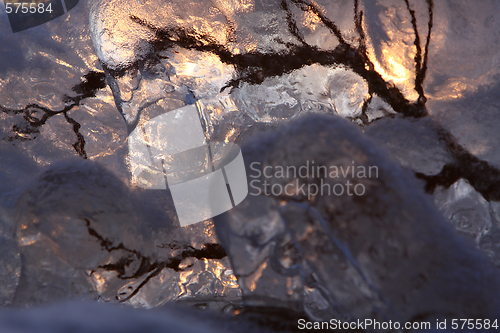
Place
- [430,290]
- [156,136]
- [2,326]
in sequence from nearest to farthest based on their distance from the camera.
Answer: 1. [430,290]
2. [2,326]
3. [156,136]

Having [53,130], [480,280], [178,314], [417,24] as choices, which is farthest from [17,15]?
[480,280]

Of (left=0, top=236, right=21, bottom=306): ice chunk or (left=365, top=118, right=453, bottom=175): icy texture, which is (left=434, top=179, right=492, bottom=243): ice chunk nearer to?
(left=365, top=118, right=453, bottom=175): icy texture

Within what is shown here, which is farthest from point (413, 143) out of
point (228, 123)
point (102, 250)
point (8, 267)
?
point (8, 267)

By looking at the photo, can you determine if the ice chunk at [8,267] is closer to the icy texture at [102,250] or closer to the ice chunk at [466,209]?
the icy texture at [102,250]

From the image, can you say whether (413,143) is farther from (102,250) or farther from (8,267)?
(8,267)

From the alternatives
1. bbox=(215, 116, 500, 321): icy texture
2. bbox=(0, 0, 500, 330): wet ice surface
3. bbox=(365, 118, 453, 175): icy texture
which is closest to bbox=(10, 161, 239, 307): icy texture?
bbox=(0, 0, 500, 330): wet ice surface

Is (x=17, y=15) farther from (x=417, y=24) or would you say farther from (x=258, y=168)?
(x=417, y=24)

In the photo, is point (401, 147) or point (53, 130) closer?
point (401, 147)
